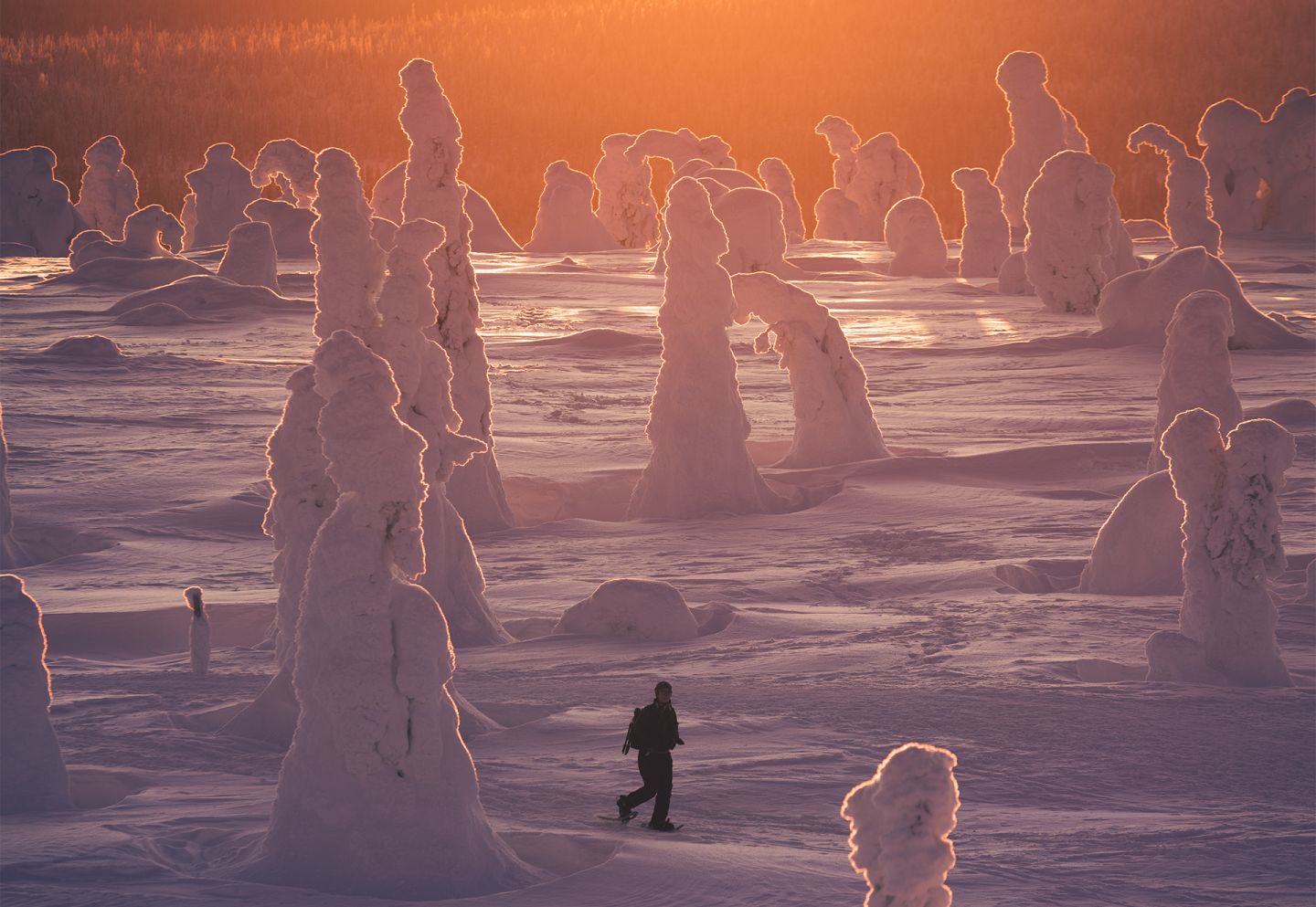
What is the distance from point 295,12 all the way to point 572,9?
14.8 meters

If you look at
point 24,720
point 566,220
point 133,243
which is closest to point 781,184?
point 566,220

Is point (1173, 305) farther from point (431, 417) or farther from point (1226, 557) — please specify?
point (1226, 557)

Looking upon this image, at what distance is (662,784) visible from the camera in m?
7.53

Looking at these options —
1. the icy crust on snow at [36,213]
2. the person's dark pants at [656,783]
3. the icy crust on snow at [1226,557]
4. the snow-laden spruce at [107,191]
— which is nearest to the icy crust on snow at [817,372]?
the icy crust on snow at [1226,557]

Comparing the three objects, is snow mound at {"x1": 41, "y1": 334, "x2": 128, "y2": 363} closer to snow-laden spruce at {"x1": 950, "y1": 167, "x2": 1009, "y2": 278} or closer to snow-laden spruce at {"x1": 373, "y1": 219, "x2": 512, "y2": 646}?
snow-laden spruce at {"x1": 373, "y1": 219, "x2": 512, "y2": 646}

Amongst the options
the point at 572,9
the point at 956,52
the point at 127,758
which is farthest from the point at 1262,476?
the point at 572,9

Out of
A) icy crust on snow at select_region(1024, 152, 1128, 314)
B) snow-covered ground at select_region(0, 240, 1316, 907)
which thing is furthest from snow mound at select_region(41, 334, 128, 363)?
icy crust on snow at select_region(1024, 152, 1128, 314)

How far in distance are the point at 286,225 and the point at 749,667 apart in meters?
33.2

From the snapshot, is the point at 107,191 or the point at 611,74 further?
the point at 611,74

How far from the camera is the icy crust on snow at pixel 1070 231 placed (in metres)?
30.3

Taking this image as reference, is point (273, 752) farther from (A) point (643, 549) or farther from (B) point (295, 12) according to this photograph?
(B) point (295, 12)

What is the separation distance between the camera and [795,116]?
8531 cm

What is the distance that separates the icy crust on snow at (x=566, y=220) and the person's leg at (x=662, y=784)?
40.7 metres

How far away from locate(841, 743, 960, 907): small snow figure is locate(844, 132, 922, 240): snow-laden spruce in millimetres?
49661
